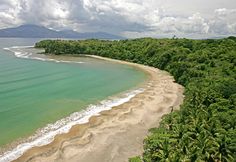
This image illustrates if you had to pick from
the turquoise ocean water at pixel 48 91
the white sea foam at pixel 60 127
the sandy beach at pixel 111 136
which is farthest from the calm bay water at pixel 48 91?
the sandy beach at pixel 111 136

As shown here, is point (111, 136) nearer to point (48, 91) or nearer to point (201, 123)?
point (201, 123)

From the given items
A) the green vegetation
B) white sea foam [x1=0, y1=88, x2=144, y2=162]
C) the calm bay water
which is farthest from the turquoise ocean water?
the green vegetation

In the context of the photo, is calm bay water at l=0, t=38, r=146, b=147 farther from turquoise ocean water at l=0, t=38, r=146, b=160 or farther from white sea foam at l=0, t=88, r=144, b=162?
white sea foam at l=0, t=88, r=144, b=162

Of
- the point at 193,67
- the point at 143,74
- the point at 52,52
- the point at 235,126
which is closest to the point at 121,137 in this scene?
the point at 235,126

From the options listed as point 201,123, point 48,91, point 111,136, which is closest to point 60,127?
point 111,136

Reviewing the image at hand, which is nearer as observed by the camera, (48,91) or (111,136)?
(111,136)

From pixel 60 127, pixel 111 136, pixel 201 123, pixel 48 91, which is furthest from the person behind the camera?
pixel 48 91

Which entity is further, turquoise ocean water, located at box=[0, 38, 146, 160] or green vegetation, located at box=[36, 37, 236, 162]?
turquoise ocean water, located at box=[0, 38, 146, 160]

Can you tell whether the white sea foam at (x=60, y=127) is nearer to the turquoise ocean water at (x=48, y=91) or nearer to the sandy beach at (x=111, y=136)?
the sandy beach at (x=111, y=136)
